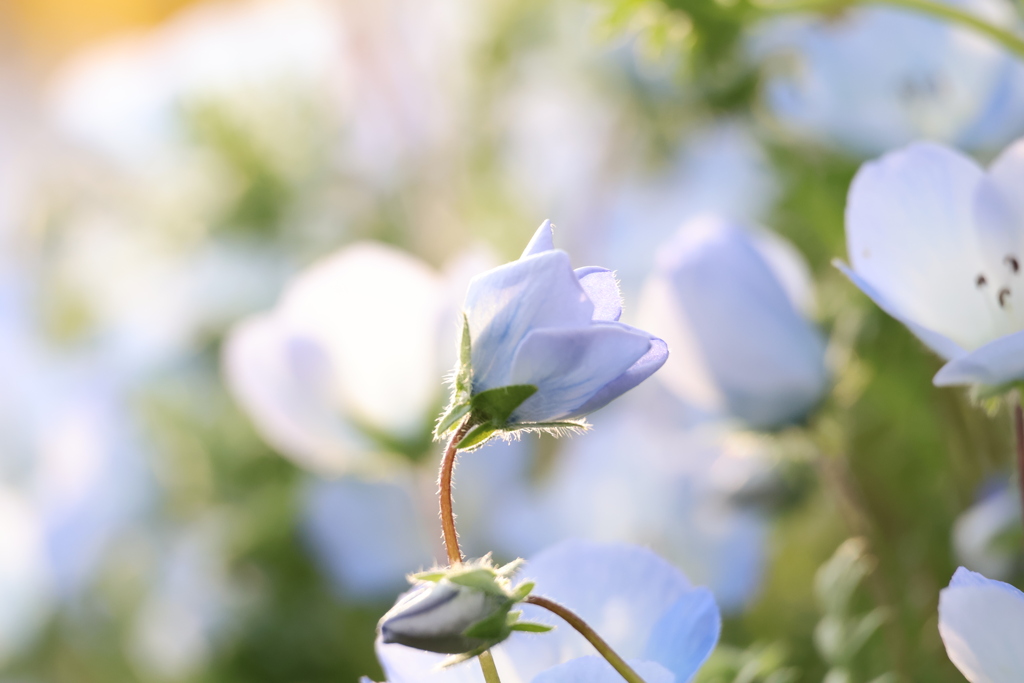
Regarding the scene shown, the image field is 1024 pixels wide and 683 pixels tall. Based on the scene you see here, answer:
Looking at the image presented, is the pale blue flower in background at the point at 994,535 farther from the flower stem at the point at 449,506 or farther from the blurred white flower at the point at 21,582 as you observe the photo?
the blurred white flower at the point at 21,582

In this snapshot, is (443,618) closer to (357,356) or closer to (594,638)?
(594,638)

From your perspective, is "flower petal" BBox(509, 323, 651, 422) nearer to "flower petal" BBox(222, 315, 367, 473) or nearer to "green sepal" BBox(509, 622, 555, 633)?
"green sepal" BBox(509, 622, 555, 633)

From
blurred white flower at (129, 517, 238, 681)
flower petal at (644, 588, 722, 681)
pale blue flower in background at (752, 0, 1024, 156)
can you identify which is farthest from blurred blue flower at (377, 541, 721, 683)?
blurred white flower at (129, 517, 238, 681)

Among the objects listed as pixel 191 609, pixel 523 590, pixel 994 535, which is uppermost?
pixel 523 590

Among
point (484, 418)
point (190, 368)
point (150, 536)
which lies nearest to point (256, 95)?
point (190, 368)

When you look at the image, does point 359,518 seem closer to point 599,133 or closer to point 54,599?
point 54,599

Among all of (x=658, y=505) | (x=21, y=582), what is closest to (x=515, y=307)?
(x=658, y=505)
